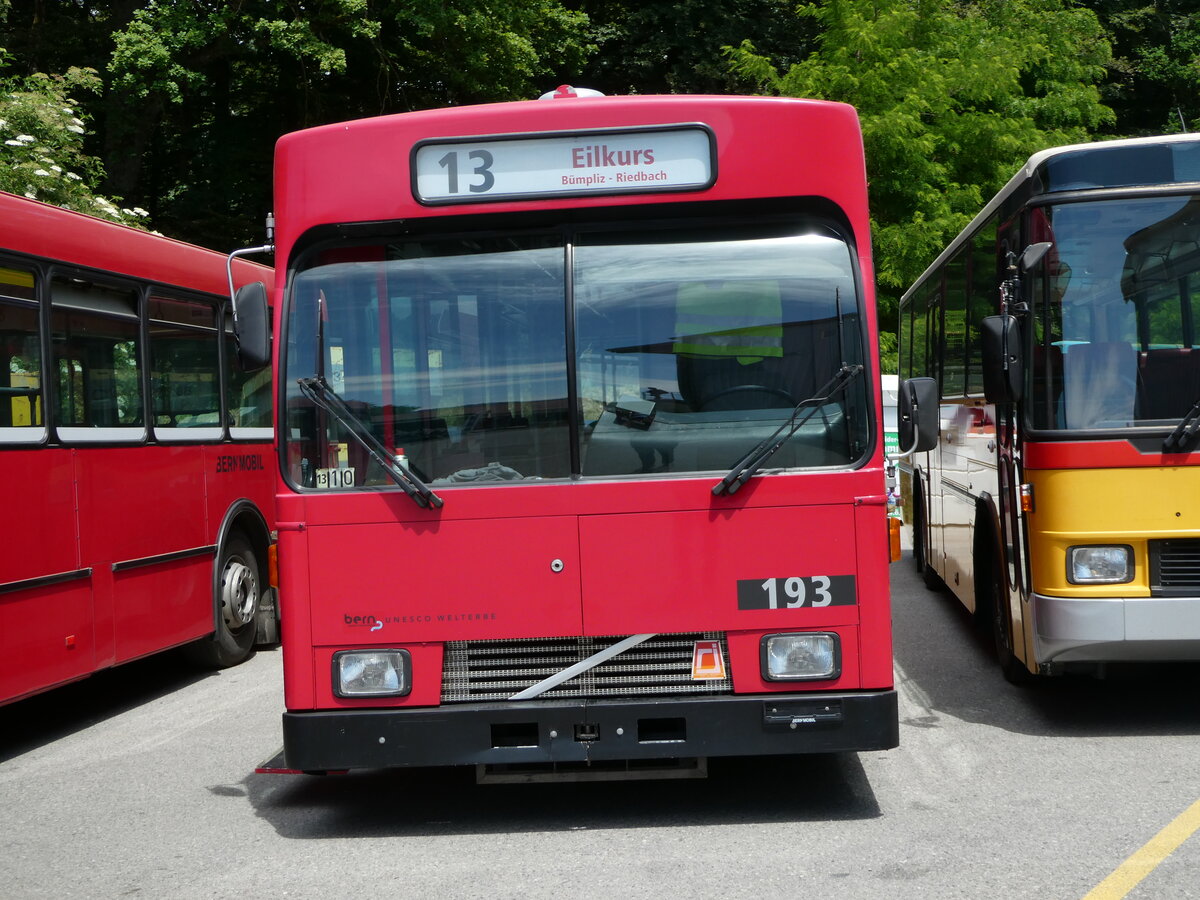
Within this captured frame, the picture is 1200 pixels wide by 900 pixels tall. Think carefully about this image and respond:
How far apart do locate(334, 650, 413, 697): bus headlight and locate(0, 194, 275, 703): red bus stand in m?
2.69

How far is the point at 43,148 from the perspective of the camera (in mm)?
14430

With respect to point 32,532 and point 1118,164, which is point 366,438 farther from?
point 1118,164

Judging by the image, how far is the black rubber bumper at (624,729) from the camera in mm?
5457

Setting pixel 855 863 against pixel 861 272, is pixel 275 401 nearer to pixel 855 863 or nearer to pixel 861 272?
pixel 861 272

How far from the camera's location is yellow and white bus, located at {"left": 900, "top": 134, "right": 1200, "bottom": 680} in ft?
22.3

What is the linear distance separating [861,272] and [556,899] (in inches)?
Result: 106

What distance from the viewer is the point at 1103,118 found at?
2652cm

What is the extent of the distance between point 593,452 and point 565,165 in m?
1.18

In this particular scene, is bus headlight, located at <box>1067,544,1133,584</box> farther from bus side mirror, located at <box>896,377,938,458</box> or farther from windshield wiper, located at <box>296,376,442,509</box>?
windshield wiper, located at <box>296,376,442,509</box>

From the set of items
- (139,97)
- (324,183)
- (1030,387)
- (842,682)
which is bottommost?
(842,682)

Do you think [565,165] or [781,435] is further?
[565,165]

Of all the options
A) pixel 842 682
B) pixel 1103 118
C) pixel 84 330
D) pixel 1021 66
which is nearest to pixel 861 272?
pixel 842 682

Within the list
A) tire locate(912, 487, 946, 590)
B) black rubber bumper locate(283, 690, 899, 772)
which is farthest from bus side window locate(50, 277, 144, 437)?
tire locate(912, 487, 946, 590)

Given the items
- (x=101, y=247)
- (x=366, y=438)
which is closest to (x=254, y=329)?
(x=366, y=438)
